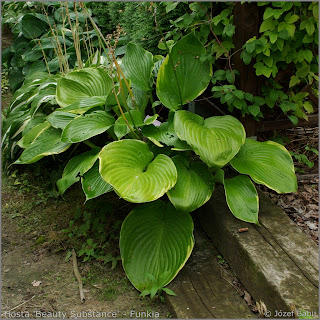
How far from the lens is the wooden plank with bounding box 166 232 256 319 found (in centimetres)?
197

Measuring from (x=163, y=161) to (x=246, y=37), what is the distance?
102 centimetres

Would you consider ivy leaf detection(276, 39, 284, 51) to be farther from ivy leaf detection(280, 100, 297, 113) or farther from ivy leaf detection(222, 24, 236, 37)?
ivy leaf detection(280, 100, 297, 113)

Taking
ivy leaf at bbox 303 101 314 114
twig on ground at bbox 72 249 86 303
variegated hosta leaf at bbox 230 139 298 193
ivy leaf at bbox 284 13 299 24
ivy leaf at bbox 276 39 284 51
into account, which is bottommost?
twig on ground at bbox 72 249 86 303

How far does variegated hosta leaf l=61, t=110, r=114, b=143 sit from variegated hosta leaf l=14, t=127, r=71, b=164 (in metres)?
0.17

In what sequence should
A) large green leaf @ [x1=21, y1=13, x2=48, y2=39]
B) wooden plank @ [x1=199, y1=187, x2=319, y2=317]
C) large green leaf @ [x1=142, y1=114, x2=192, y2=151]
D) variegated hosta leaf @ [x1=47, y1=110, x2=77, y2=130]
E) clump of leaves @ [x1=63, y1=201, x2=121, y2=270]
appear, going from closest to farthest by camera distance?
wooden plank @ [x1=199, y1=187, x2=319, y2=317], large green leaf @ [x1=142, y1=114, x2=192, y2=151], clump of leaves @ [x1=63, y1=201, x2=121, y2=270], variegated hosta leaf @ [x1=47, y1=110, x2=77, y2=130], large green leaf @ [x1=21, y1=13, x2=48, y2=39]

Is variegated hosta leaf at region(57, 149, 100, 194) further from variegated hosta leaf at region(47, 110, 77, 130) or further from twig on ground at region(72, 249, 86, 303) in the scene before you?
twig on ground at region(72, 249, 86, 303)

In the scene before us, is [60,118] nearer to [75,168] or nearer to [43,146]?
[43,146]

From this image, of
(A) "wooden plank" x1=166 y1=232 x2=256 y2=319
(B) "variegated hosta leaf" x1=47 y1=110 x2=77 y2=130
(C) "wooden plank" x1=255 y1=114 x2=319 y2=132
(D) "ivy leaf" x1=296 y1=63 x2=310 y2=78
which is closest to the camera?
(A) "wooden plank" x1=166 y1=232 x2=256 y2=319

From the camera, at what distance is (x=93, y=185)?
2363 mm

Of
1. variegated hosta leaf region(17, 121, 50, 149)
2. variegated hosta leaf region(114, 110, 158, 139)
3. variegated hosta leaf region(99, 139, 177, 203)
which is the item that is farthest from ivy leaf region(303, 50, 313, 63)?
variegated hosta leaf region(17, 121, 50, 149)

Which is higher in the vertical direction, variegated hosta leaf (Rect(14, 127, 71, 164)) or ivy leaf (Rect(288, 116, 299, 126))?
variegated hosta leaf (Rect(14, 127, 71, 164))

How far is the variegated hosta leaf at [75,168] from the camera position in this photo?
7.94 ft

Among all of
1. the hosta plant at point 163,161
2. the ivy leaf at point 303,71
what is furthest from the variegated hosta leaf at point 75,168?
the ivy leaf at point 303,71

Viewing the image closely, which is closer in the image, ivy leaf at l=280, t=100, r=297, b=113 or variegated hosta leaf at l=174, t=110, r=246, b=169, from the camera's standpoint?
variegated hosta leaf at l=174, t=110, r=246, b=169
